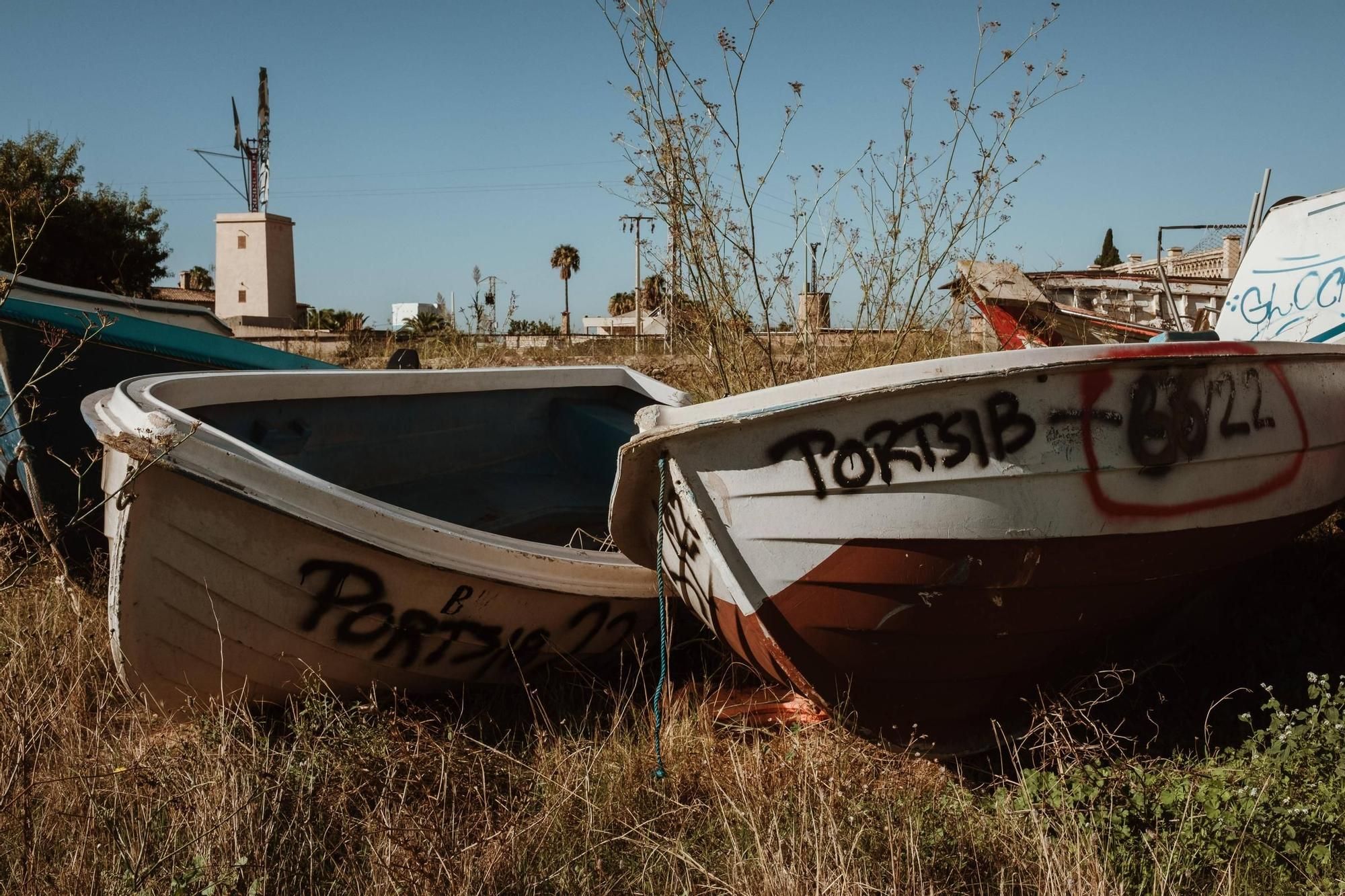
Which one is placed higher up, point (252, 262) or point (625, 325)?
point (252, 262)

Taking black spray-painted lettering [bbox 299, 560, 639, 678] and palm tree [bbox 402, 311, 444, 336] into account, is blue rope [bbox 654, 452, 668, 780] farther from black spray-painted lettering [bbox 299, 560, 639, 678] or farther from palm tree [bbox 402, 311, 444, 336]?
Result: palm tree [bbox 402, 311, 444, 336]

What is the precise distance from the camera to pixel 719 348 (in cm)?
464

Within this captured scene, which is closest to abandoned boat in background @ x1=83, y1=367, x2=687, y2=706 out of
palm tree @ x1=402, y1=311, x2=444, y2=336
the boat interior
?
the boat interior

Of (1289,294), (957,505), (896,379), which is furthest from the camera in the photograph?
(1289,294)

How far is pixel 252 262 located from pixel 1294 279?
18.0m

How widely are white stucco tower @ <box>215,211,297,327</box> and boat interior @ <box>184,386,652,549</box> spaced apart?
1455 centimetres

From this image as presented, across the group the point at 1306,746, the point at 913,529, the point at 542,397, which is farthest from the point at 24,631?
the point at 1306,746

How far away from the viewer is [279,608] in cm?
271

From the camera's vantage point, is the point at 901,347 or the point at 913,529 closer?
the point at 913,529

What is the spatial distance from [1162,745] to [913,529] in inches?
48.3

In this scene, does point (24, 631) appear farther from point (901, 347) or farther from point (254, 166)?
point (254, 166)

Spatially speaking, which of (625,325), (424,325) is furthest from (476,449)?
(625,325)

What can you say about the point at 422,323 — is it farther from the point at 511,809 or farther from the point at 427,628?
the point at 511,809

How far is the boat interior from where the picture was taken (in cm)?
416
